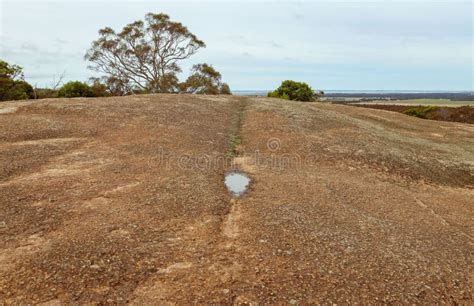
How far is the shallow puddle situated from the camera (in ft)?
37.3

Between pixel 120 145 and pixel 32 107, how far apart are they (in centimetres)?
945

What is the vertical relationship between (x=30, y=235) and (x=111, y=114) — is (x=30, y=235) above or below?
below

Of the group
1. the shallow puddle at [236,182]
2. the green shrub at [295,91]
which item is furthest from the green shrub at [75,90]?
the shallow puddle at [236,182]

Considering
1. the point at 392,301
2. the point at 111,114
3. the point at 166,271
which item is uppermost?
the point at 111,114

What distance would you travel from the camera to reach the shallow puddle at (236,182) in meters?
11.4

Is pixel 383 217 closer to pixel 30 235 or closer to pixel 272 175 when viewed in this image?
pixel 272 175

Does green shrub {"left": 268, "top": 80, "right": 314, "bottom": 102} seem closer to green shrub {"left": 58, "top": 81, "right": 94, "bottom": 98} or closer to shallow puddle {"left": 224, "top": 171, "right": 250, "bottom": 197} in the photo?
green shrub {"left": 58, "top": 81, "right": 94, "bottom": 98}

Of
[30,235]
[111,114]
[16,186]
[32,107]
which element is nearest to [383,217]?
[30,235]

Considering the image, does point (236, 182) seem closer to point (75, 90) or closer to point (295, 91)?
point (75, 90)

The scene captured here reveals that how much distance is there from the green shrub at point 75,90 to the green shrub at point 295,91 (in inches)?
1012

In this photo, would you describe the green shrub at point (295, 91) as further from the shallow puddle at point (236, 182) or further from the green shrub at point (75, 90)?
the shallow puddle at point (236, 182)

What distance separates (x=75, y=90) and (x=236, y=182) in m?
36.2

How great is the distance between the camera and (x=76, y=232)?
308 inches

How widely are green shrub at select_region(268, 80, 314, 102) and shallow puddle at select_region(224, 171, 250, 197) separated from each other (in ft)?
135
